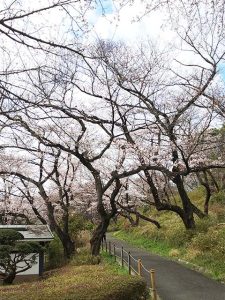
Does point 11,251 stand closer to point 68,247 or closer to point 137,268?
point 68,247

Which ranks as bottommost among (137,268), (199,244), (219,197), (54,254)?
(137,268)

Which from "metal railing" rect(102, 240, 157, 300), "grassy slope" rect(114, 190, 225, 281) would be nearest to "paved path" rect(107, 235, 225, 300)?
"metal railing" rect(102, 240, 157, 300)

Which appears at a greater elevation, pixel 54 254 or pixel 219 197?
pixel 219 197

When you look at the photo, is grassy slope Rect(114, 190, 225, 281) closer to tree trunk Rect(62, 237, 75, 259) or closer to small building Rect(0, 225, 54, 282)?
tree trunk Rect(62, 237, 75, 259)

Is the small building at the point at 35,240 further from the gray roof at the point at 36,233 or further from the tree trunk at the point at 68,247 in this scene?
the tree trunk at the point at 68,247

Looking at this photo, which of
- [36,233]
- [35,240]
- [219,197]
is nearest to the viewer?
[35,240]

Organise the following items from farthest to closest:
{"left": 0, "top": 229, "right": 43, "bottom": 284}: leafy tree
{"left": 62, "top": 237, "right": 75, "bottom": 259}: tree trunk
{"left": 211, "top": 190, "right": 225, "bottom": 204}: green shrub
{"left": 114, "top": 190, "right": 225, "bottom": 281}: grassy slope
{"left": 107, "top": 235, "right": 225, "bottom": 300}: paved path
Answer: {"left": 211, "top": 190, "right": 225, "bottom": 204}: green shrub < {"left": 62, "top": 237, "right": 75, "bottom": 259}: tree trunk < {"left": 0, "top": 229, "right": 43, "bottom": 284}: leafy tree < {"left": 114, "top": 190, "right": 225, "bottom": 281}: grassy slope < {"left": 107, "top": 235, "right": 225, "bottom": 300}: paved path

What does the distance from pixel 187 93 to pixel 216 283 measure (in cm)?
899

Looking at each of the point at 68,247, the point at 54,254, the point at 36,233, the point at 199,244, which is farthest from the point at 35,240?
the point at 199,244

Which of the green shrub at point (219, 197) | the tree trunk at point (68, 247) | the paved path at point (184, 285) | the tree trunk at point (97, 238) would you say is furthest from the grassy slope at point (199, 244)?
the tree trunk at point (68, 247)

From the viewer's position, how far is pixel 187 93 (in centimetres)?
1825

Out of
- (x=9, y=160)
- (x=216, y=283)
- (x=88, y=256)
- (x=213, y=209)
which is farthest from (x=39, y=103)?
(x=213, y=209)

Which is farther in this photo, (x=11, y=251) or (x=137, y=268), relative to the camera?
(x=137, y=268)

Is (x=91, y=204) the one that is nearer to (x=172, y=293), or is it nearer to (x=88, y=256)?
(x=88, y=256)
